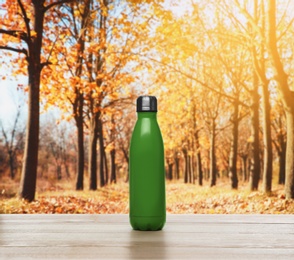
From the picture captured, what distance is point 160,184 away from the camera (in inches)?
48.8

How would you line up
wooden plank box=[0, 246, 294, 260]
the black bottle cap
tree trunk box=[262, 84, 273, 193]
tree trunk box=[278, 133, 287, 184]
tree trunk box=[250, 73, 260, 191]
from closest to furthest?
wooden plank box=[0, 246, 294, 260] < the black bottle cap < tree trunk box=[262, 84, 273, 193] < tree trunk box=[250, 73, 260, 191] < tree trunk box=[278, 133, 287, 184]

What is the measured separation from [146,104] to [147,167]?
18 cm

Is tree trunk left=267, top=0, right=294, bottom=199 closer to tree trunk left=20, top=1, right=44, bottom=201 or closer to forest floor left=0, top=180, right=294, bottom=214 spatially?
forest floor left=0, top=180, right=294, bottom=214

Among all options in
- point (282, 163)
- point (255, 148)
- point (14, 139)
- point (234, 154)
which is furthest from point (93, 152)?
point (14, 139)

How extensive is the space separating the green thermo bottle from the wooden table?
0.23 feet

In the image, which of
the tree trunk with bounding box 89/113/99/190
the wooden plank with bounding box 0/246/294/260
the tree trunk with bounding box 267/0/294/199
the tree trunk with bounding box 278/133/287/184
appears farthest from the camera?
the tree trunk with bounding box 278/133/287/184

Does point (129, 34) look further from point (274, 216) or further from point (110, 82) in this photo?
point (274, 216)

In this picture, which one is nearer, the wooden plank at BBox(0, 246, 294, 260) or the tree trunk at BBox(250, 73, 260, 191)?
the wooden plank at BBox(0, 246, 294, 260)

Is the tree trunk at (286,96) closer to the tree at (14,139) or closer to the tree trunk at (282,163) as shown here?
the tree trunk at (282,163)

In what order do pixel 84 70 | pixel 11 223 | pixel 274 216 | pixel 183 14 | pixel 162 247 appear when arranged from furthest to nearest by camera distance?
pixel 84 70
pixel 183 14
pixel 274 216
pixel 11 223
pixel 162 247

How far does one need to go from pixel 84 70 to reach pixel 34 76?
4474 mm

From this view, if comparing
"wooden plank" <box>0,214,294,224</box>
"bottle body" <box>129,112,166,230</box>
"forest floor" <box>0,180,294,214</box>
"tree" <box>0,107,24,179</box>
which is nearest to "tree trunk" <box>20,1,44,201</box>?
"forest floor" <box>0,180,294,214</box>

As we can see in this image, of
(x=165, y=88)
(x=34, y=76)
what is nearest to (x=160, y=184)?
(x=34, y=76)

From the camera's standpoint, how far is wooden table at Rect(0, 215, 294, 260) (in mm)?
940
